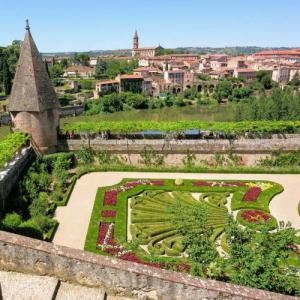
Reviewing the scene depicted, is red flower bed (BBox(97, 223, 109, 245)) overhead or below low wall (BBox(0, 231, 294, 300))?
below

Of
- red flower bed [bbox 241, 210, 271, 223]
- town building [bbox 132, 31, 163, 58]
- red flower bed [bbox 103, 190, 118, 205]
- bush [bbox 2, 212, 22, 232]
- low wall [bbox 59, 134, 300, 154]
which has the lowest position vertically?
red flower bed [bbox 241, 210, 271, 223]

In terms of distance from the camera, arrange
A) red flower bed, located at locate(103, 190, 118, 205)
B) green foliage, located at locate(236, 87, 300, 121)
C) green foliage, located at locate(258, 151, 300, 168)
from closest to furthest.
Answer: red flower bed, located at locate(103, 190, 118, 205), green foliage, located at locate(258, 151, 300, 168), green foliage, located at locate(236, 87, 300, 121)

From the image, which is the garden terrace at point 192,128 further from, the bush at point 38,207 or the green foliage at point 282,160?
the bush at point 38,207

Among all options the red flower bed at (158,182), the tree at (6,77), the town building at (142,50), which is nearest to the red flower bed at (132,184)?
the red flower bed at (158,182)

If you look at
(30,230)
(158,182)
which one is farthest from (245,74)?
(30,230)

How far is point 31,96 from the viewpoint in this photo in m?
24.9

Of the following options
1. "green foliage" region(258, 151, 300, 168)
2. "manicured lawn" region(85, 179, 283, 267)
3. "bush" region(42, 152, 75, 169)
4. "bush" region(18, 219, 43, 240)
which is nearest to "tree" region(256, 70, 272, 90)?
"green foliage" region(258, 151, 300, 168)

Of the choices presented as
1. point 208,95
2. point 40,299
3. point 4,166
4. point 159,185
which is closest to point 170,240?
point 159,185

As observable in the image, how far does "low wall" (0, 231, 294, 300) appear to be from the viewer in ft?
30.7

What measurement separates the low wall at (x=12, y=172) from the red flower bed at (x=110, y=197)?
526 cm

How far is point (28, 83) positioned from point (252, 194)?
16356 mm

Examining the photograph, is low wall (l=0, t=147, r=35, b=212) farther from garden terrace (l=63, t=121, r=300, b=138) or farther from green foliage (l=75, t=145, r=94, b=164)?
garden terrace (l=63, t=121, r=300, b=138)

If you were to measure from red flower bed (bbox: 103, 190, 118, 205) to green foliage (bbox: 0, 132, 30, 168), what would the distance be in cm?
614

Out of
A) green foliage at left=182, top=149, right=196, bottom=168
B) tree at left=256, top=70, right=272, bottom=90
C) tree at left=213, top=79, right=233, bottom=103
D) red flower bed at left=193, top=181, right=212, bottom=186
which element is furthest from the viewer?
tree at left=256, top=70, right=272, bottom=90
